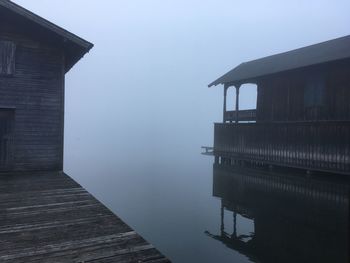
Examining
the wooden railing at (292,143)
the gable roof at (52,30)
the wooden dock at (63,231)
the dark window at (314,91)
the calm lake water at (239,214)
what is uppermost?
the gable roof at (52,30)

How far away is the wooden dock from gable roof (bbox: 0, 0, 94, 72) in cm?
655

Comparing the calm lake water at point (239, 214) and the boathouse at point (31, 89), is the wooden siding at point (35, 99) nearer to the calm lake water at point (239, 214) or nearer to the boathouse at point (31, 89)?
the boathouse at point (31, 89)

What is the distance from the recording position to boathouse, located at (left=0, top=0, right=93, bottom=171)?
528 inches

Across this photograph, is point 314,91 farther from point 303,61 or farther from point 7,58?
point 7,58

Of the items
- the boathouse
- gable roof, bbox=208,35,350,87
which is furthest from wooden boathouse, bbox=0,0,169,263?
gable roof, bbox=208,35,350,87

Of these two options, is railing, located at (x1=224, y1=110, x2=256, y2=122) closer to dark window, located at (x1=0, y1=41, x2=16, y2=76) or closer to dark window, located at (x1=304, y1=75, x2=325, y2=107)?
dark window, located at (x1=304, y1=75, x2=325, y2=107)

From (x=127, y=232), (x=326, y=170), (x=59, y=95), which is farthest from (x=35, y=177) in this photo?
(x=326, y=170)

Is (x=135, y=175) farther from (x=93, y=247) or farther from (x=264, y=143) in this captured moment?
(x=93, y=247)

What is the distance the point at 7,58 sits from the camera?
1335 cm

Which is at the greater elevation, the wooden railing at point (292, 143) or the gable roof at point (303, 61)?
the gable roof at point (303, 61)

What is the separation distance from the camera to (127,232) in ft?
20.4

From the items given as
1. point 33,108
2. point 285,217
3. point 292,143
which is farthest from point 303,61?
point 33,108

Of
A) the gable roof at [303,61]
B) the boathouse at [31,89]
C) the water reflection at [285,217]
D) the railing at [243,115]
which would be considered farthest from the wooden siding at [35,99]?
the railing at [243,115]

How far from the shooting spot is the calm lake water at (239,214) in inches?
376
